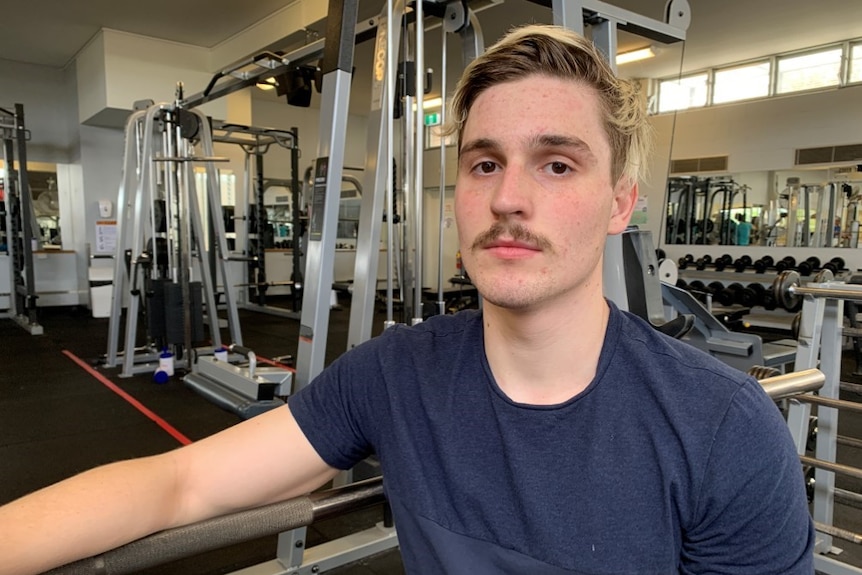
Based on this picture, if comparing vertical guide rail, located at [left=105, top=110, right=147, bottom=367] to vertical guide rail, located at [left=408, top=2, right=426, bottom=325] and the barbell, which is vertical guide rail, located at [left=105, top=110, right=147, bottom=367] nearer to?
vertical guide rail, located at [left=408, top=2, right=426, bottom=325]

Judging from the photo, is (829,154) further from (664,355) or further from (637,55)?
(664,355)

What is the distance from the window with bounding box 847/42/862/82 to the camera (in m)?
5.75

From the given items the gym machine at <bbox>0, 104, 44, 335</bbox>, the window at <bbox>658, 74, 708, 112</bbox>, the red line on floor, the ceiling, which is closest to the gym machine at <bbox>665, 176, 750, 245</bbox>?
the window at <bbox>658, 74, 708, 112</bbox>

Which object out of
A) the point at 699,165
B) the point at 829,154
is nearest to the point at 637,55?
the point at 699,165

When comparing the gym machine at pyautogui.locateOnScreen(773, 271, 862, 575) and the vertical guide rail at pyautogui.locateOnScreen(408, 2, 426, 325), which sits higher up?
the vertical guide rail at pyautogui.locateOnScreen(408, 2, 426, 325)

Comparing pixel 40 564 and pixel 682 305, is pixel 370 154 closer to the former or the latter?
pixel 40 564

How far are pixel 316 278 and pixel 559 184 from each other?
3.47 feet

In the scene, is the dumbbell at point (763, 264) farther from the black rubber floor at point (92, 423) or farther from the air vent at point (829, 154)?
the black rubber floor at point (92, 423)

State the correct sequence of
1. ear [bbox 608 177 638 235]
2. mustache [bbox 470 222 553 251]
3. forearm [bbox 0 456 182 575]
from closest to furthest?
forearm [bbox 0 456 182 575] → mustache [bbox 470 222 553 251] → ear [bbox 608 177 638 235]

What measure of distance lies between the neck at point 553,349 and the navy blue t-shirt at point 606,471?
0.07 feet

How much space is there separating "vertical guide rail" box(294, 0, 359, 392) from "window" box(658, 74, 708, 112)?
6.23 metres

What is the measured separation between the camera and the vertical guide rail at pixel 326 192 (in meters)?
1.60

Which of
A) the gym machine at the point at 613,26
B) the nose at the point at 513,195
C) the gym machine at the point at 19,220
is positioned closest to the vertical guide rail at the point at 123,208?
the gym machine at the point at 19,220

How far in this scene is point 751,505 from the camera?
0.60 metres
